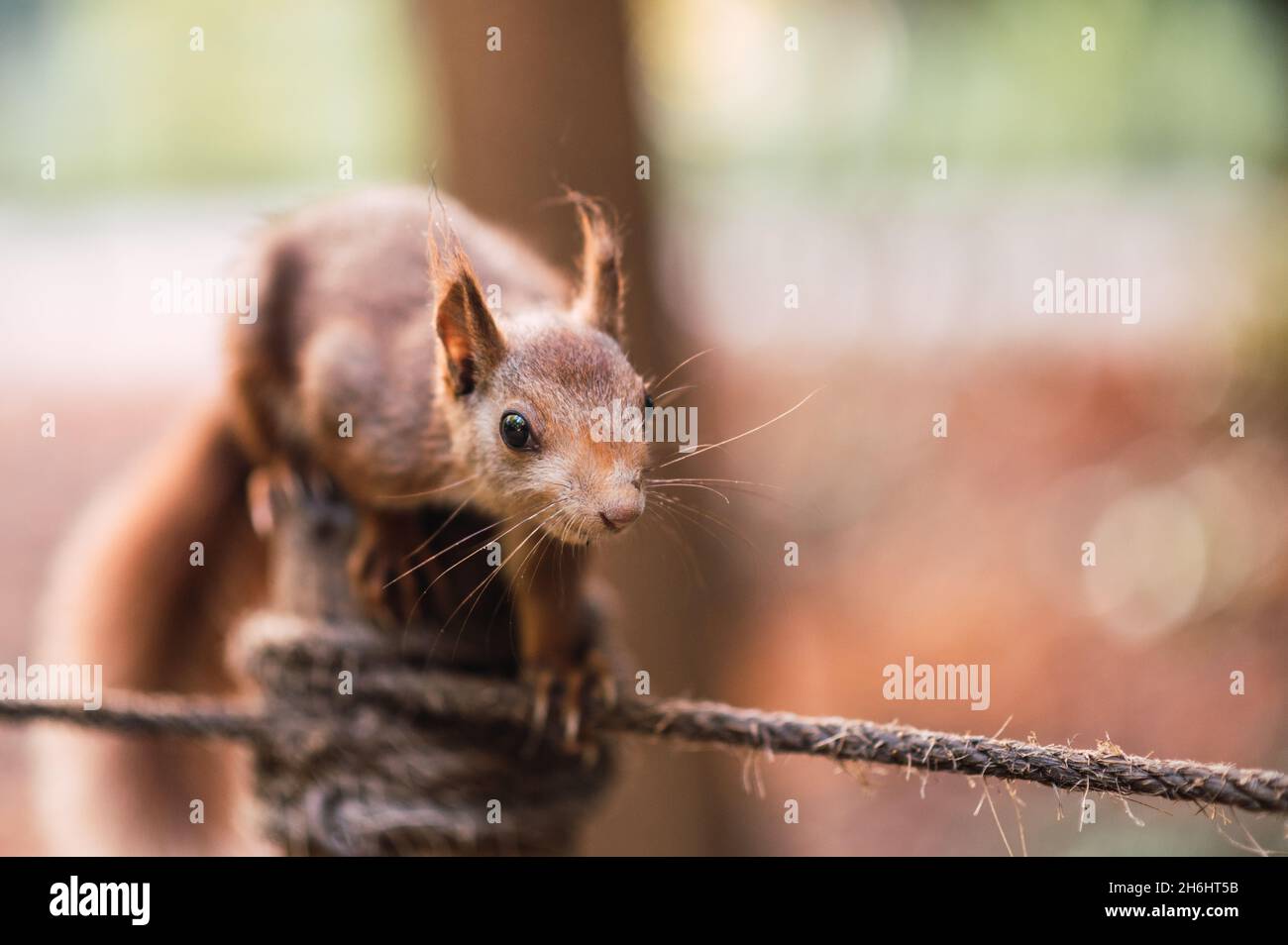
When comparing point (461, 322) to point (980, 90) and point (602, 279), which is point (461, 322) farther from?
point (980, 90)

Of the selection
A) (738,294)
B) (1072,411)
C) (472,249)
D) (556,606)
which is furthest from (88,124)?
(1072,411)

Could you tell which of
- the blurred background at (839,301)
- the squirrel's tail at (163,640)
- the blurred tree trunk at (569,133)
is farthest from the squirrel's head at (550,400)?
the squirrel's tail at (163,640)

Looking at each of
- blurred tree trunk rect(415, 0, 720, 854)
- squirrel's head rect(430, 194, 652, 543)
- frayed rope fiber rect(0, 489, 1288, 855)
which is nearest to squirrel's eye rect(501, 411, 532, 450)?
squirrel's head rect(430, 194, 652, 543)

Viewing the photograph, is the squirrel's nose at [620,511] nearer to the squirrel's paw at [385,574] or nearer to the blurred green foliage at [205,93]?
the squirrel's paw at [385,574]

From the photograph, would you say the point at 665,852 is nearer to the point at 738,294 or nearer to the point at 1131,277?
the point at 738,294

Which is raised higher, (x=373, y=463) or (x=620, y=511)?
(x=373, y=463)

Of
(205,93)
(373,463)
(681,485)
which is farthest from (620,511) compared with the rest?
(205,93)
